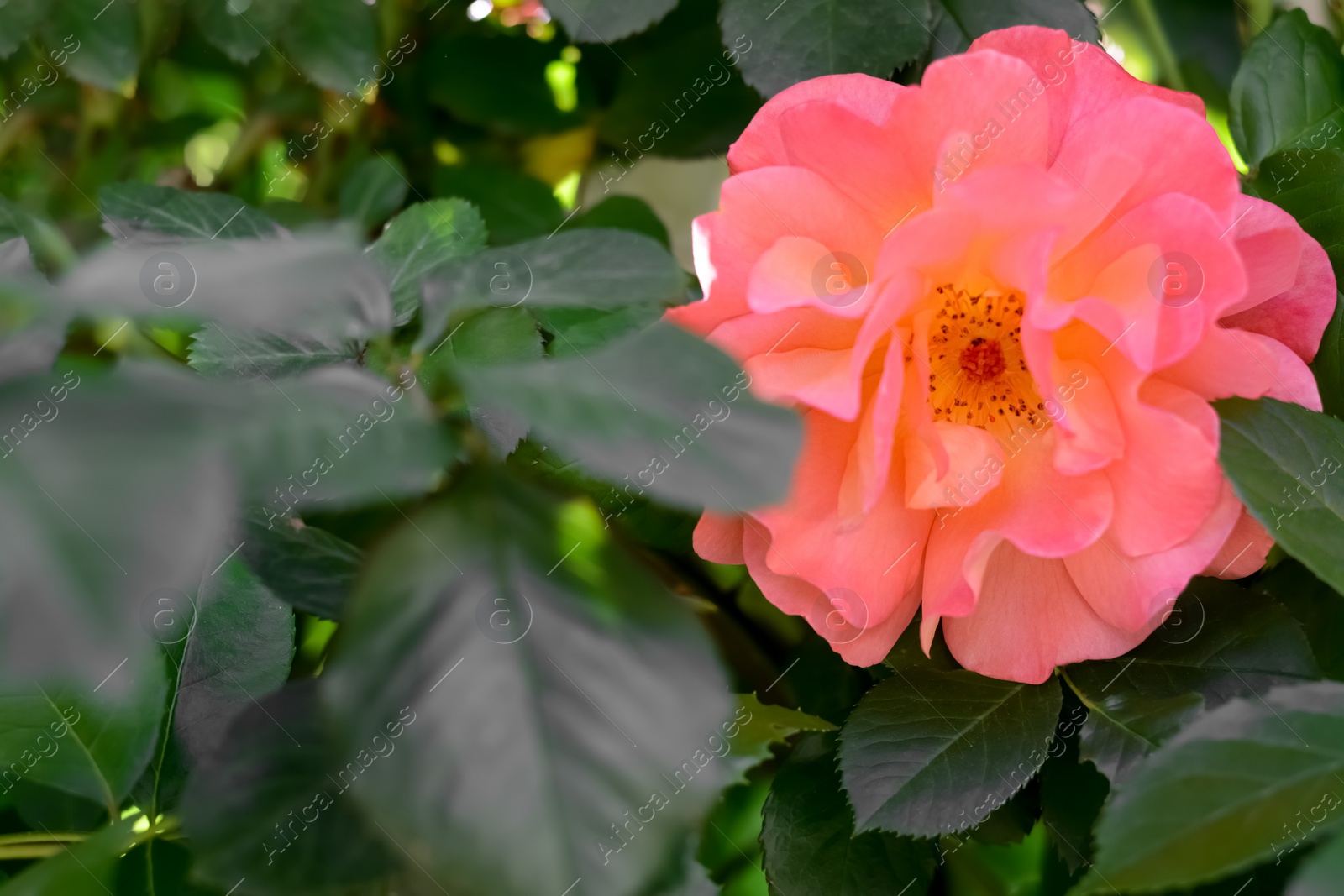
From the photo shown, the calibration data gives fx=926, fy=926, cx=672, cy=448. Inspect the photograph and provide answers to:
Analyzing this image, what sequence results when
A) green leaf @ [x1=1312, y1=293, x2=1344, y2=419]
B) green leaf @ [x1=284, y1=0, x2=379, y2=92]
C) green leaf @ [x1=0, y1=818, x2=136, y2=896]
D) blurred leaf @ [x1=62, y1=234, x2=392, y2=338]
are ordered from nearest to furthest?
blurred leaf @ [x1=62, y1=234, x2=392, y2=338] < green leaf @ [x1=0, y1=818, x2=136, y2=896] < green leaf @ [x1=1312, y1=293, x2=1344, y2=419] < green leaf @ [x1=284, y1=0, x2=379, y2=92]

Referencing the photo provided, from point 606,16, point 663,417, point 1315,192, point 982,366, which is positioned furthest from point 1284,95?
point 663,417

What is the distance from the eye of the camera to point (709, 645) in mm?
198

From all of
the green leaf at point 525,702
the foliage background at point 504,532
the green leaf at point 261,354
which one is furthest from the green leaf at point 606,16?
the green leaf at point 525,702

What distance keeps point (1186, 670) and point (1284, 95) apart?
12.4 inches

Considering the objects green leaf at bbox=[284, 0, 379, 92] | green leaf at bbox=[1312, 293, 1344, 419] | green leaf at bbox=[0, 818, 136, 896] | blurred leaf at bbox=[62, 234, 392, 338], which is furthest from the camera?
green leaf at bbox=[284, 0, 379, 92]

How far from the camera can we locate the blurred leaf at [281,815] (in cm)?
23

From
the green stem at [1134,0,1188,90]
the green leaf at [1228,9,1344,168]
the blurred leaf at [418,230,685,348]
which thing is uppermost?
the blurred leaf at [418,230,685,348]

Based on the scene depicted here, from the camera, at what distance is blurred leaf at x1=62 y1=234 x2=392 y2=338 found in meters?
0.17

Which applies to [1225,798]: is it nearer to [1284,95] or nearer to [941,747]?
[941,747]

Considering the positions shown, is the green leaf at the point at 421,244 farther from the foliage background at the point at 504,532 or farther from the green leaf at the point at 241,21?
the green leaf at the point at 241,21

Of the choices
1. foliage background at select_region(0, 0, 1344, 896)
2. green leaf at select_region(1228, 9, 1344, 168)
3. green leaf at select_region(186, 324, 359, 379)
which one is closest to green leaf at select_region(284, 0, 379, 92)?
foliage background at select_region(0, 0, 1344, 896)

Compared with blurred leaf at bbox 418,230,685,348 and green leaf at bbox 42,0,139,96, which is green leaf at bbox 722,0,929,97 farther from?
green leaf at bbox 42,0,139,96

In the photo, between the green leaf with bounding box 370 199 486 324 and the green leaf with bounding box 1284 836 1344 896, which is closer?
the green leaf with bounding box 1284 836 1344 896

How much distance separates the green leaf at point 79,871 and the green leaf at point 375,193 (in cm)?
35
